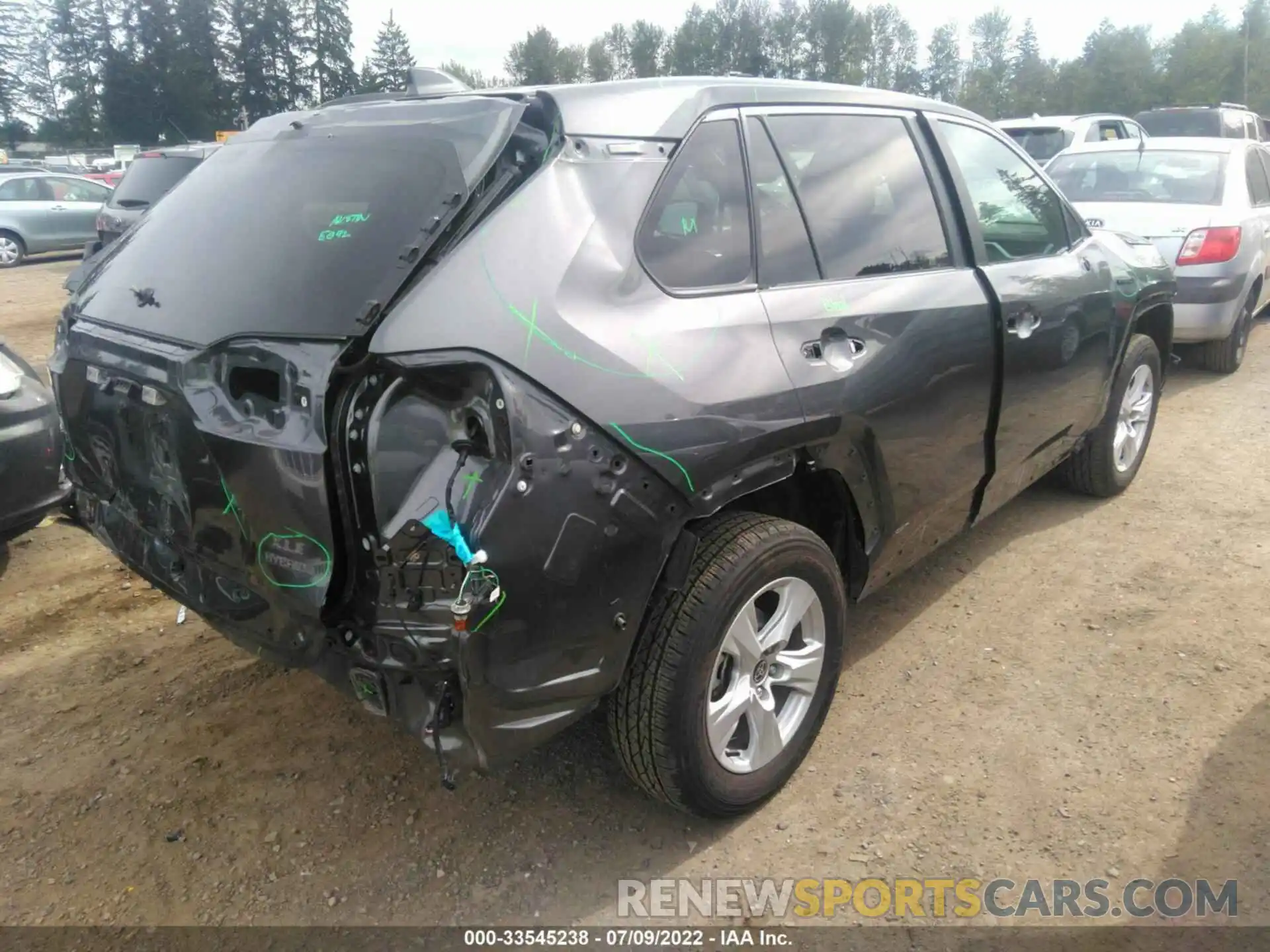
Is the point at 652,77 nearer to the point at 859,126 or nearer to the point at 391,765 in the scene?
the point at 859,126

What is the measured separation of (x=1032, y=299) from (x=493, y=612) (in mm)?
2448

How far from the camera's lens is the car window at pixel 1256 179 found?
22.7 ft

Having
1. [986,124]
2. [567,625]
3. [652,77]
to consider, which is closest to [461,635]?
[567,625]

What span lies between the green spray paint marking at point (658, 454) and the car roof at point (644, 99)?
725 mm

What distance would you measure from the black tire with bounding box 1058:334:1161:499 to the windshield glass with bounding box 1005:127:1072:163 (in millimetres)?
8957

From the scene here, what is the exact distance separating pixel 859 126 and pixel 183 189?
6.86 ft

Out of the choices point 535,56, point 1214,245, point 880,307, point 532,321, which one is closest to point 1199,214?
point 1214,245

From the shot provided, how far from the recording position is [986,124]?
361 centimetres

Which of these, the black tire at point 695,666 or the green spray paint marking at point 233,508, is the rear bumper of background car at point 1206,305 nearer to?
the black tire at point 695,666

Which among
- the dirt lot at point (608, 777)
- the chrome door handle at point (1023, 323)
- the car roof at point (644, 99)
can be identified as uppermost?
the car roof at point (644, 99)

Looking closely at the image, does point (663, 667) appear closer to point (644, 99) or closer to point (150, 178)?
point (644, 99)


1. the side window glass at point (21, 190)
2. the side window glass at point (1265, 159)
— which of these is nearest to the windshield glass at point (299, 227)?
the side window glass at point (1265, 159)

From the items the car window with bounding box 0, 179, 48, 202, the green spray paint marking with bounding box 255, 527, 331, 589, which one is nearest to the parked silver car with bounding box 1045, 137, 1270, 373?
the green spray paint marking with bounding box 255, 527, 331, 589

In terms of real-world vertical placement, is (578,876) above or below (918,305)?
below
